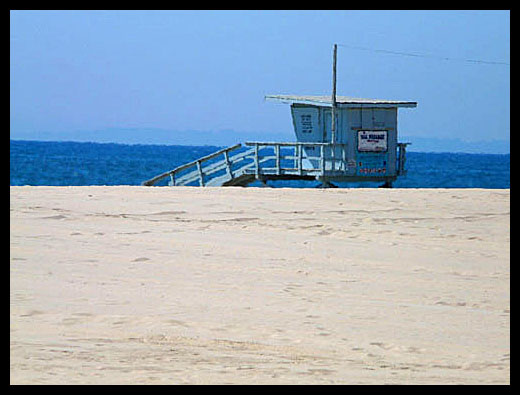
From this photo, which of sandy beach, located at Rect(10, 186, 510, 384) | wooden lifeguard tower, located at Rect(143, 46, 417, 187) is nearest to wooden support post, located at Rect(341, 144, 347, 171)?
wooden lifeguard tower, located at Rect(143, 46, 417, 187)

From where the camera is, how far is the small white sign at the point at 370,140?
29938 mm

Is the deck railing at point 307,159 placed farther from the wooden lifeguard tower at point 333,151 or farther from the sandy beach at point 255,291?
the sandy beach at point 255,291

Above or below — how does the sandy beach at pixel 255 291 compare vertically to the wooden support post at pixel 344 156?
below

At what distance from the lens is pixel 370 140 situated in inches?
1180

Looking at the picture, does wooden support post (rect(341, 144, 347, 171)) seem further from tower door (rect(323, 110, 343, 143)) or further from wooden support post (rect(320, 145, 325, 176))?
wooden support post (rect(320, 145, 325, 176))

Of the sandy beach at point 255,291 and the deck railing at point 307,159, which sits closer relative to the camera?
the sandy beach at point 255,291

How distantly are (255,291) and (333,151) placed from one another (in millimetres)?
24104

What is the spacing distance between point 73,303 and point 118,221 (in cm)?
303

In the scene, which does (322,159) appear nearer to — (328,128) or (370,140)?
(328,128)

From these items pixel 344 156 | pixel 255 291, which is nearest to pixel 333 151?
pixel 344 156

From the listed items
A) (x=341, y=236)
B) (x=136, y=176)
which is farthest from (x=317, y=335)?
(x=136, y=176)

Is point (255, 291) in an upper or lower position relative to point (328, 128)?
lower

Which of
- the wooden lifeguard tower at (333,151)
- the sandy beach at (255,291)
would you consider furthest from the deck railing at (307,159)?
the sandy beach at (255,291)

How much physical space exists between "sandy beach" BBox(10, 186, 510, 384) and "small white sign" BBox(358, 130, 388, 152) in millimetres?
20122
